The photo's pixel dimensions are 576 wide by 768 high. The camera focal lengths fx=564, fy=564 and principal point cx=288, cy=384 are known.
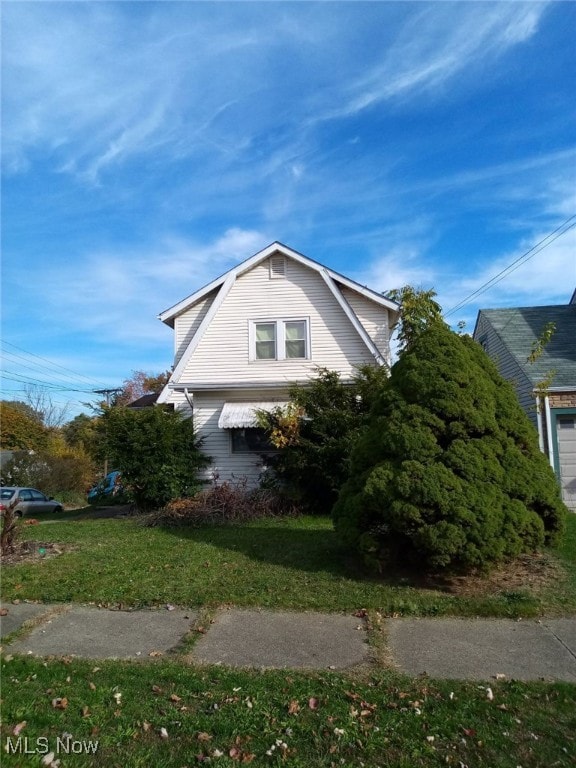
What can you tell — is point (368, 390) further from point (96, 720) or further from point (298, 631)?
point (96, 720)

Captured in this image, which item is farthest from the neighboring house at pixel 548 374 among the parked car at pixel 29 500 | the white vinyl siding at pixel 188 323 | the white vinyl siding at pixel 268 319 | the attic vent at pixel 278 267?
the parked car at pixel 29 500

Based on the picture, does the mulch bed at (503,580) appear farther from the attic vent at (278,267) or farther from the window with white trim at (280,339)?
the attic vent at (278,267)

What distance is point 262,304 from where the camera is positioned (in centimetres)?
1694

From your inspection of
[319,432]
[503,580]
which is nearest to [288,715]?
[503,580]

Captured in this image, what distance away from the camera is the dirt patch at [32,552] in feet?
28.1

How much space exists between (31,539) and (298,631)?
7201 millimetres

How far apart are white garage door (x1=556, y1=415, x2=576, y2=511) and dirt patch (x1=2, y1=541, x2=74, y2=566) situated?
36.6ft

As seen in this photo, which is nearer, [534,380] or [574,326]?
[534,380]

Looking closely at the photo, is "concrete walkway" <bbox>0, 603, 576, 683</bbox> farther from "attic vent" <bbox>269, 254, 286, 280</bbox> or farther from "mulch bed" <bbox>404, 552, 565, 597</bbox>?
"attic vent" <bbox>269, 254, 286, 280</bbox>

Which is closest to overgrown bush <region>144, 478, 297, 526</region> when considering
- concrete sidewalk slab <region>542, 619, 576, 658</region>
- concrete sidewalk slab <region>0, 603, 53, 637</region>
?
concrete sidewalk slab <region>0, 603, 53, 637</region>

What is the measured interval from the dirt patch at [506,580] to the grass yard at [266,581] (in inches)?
0.5

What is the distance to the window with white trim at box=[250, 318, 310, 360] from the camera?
54.7 feet

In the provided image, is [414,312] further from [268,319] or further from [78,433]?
[78,433]

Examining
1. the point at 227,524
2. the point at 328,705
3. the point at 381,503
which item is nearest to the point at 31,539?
the point at 227,524
